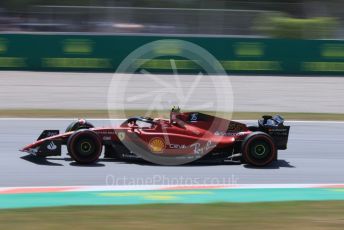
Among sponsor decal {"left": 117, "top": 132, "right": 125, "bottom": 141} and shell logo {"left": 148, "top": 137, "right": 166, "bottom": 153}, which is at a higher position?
sponsor decal {"left": 117, "top": 132, "right": 125, "bottom": 141}

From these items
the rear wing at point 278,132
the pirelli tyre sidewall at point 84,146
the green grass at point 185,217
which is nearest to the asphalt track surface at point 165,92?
the rear wing at point 278,132

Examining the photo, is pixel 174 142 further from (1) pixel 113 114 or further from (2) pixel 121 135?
(1) pixel 113 114

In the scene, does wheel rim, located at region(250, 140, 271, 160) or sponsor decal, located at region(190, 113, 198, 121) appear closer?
wheel rim, located at region(250, 140, 271, 160)

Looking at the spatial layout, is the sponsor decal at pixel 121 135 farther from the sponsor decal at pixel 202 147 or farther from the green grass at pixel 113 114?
the green grass at pixel 113 114

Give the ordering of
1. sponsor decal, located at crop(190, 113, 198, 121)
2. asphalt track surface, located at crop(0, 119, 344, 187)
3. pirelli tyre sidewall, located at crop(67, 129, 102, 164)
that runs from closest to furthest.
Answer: asphalt track surface, located at crop(0, 119, 344, 187) → pirelli tyre sidewall, located at crop(67, 129, 102, 164) → sponsor decal, located at crop(190, 113, 198, 121)

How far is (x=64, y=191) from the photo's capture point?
7.60m

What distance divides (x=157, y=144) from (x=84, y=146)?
3.32ft

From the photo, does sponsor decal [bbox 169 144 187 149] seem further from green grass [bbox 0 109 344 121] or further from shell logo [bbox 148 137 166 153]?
green grass [bbox 0 109 344 121]

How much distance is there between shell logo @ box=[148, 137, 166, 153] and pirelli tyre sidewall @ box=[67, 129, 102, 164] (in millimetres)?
707

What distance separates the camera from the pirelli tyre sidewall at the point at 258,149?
8.96m

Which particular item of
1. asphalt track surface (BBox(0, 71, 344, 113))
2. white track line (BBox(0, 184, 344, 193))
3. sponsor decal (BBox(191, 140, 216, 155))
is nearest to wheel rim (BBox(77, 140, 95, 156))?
white track line (BBox(0, 184, 344, 193))

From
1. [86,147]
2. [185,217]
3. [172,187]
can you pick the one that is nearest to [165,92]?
[86,147]

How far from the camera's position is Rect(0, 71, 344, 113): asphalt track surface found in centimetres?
1648

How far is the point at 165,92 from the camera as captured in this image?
760 inches
